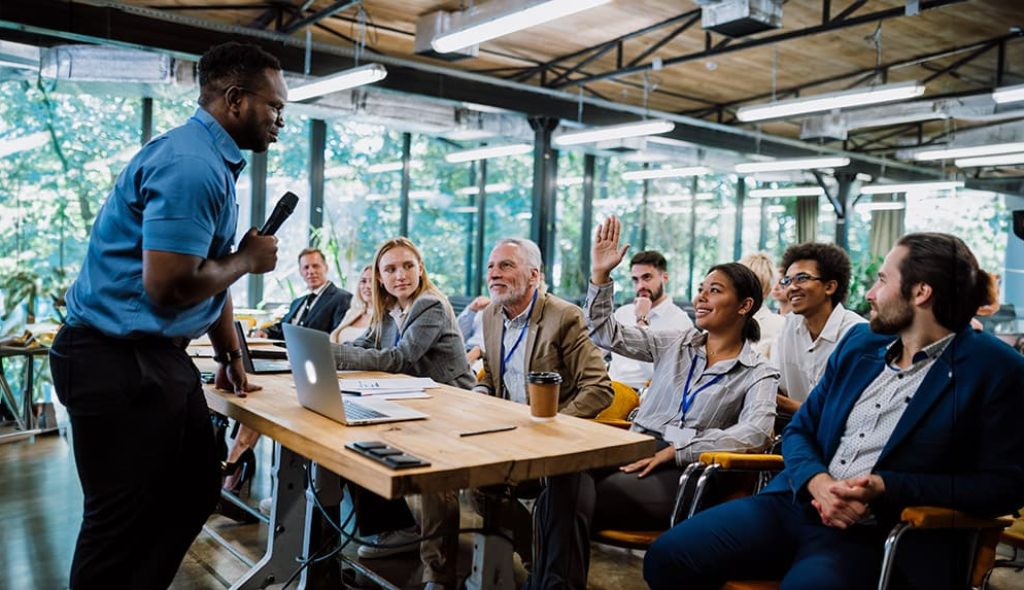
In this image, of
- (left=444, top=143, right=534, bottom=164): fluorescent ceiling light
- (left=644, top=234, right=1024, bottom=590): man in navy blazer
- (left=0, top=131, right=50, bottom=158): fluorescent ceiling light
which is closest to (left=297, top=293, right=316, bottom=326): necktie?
(left=644, top=234, right=1024, bottom=590): man in navy blazer

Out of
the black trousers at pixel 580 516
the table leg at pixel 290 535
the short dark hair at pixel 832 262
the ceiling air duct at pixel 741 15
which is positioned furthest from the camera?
the ceiling air duct at pixel 741 15

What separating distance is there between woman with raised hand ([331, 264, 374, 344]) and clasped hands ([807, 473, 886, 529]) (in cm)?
302

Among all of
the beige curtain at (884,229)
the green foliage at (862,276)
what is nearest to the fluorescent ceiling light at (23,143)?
the green foliage at (862,276)

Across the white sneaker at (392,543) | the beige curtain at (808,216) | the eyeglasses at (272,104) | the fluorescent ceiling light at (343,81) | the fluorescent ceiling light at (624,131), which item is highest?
the fluorescent ceiling light at (343,81)

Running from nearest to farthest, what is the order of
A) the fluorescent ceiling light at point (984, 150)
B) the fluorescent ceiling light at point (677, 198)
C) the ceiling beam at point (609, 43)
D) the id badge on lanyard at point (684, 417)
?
the id badge on lanyard at point (684, 417) → the ceiling beam at point (609, 43) → the fluorescent ceiling light at point (984, 150) → the fluorescent ceiling light at point (677, 198)

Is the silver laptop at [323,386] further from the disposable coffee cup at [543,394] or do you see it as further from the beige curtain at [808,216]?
the beige curtain at [808,216]

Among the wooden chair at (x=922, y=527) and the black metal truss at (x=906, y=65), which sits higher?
the black metal truss at (x=906, y=65)

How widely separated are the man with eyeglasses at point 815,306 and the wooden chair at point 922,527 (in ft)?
2.91

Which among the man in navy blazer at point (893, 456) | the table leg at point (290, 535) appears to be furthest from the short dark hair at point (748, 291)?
the table leg at point (290, 535)

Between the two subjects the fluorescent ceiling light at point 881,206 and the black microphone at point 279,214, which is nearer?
the black microphone at point 279,214

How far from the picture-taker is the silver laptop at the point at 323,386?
1883 mm

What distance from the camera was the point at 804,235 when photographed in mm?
14992

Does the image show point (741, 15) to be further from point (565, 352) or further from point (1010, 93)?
point (565, 352)

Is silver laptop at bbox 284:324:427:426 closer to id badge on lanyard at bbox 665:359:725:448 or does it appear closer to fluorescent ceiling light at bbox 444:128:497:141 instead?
id badge on lanyard at bbox 665:359:725:448
